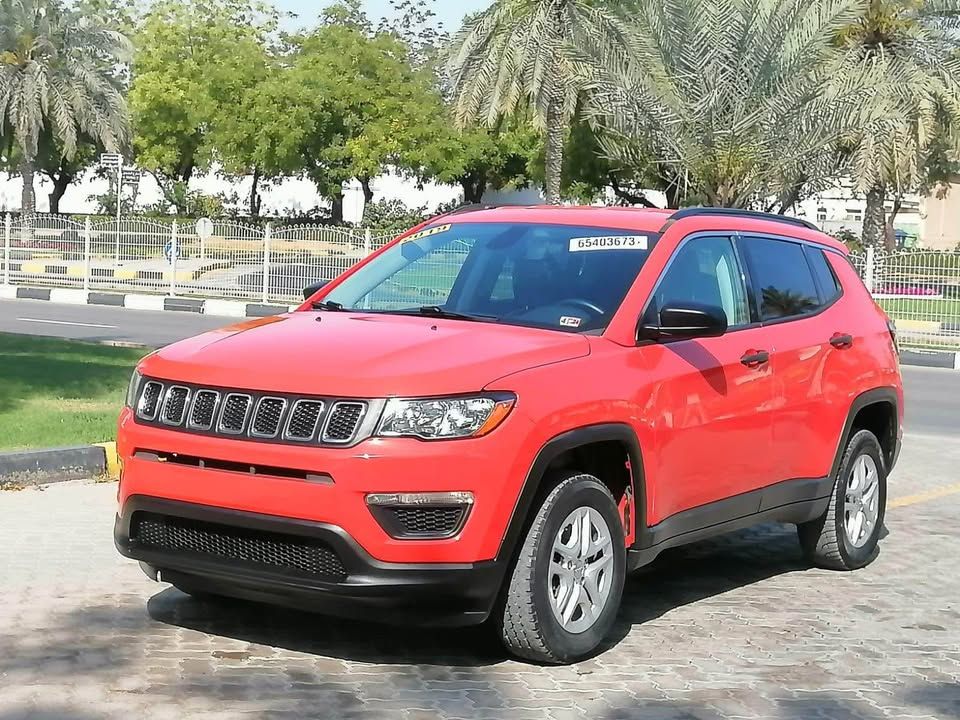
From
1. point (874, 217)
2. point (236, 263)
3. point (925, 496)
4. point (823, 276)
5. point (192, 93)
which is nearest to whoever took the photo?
point (823, 276)

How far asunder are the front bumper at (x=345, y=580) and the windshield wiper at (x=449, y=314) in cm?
120

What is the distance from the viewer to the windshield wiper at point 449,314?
5910 millimetres

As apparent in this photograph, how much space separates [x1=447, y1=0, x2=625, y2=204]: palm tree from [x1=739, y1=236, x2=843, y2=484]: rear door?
27179 millimetres

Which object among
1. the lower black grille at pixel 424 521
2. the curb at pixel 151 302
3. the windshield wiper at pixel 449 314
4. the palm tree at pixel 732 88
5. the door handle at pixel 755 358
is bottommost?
the curb at pixel 151 302

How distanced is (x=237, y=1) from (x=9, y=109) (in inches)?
1308

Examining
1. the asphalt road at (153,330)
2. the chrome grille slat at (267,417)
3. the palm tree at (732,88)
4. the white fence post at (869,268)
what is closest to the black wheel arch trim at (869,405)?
the chrome grille slat at (267,417)

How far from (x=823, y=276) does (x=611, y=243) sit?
65.6 inches

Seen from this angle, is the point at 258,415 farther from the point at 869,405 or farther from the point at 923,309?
the point at 923,309

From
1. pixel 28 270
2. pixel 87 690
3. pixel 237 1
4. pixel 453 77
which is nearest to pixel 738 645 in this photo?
pixel 87 690

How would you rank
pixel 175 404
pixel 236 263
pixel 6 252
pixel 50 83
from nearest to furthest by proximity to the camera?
pixel 175 404, pixel 236 263, pixel 6 252, pixel 50 83

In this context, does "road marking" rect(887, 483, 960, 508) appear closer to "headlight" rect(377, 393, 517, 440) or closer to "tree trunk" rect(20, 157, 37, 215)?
"headlight" rect(377, 393, 517, 440)

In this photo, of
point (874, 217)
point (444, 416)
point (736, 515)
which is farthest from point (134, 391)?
point (874, 217)

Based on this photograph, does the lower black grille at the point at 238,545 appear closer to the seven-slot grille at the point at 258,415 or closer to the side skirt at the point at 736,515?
the seven-slot grille at the point at 258,415

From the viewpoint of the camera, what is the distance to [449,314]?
599 cm
